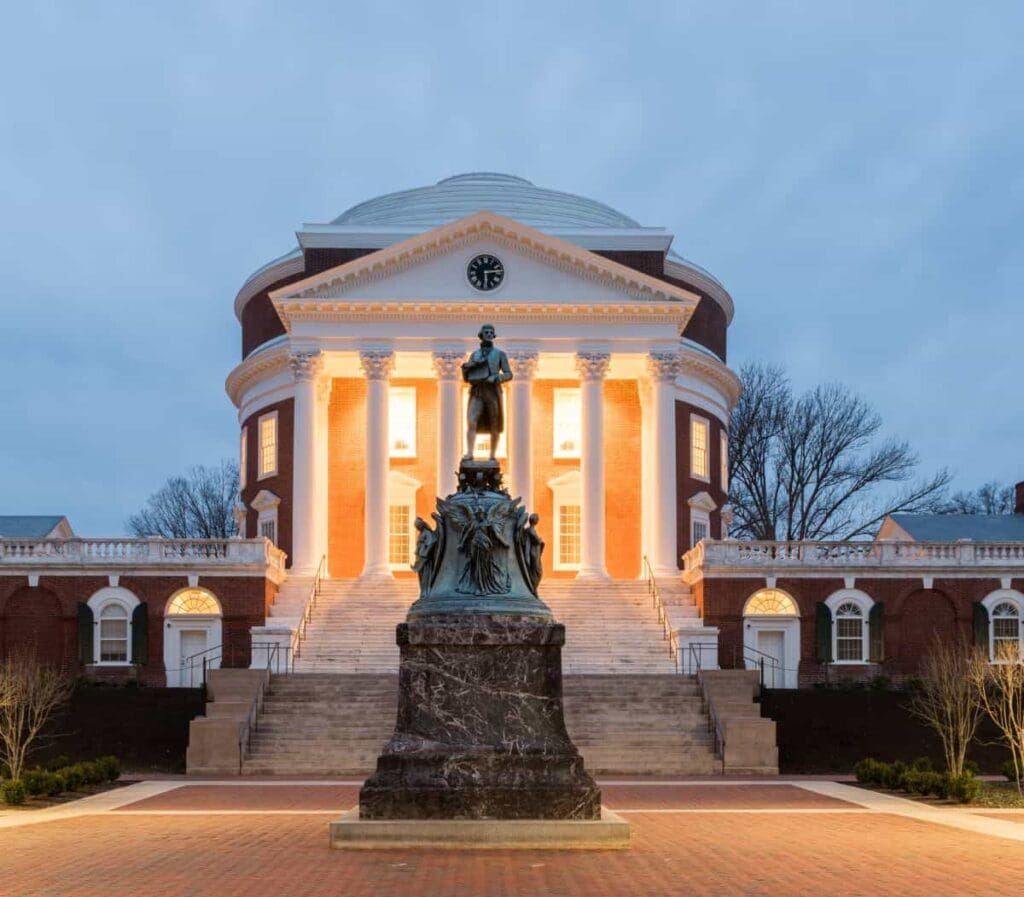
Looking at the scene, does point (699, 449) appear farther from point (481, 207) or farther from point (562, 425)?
point (481, 207)

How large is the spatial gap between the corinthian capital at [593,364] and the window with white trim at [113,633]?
18.3 m

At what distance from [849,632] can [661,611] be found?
5.97 metres

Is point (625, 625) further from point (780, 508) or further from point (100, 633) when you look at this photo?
point (780, 508)

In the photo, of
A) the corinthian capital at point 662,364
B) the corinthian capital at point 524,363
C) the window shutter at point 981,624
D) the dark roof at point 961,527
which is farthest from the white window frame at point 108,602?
the dark roof at point 961,527

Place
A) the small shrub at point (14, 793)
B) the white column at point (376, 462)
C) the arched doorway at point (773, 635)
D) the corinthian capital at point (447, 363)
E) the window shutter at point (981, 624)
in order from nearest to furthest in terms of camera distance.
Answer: the small shrub at point (14, 793)
the arched doorway at point (773, 635)
the window shutter at point (981, 624)
the white column at point (376, 462)
the corinthian capital at point (447, 363)

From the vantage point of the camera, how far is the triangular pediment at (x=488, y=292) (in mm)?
56188

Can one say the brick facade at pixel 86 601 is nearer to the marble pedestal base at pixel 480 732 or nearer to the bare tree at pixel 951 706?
the bare tree at pixel 951 706

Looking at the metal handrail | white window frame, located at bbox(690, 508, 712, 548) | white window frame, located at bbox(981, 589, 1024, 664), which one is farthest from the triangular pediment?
white window frame, located at bbox(981, 589, 1024, 664)

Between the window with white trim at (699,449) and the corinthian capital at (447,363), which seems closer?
the corinthian capital at (447,363)

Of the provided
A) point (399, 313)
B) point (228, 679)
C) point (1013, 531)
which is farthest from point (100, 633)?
point (1013, 531)

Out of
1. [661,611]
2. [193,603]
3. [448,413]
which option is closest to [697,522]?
[448,413]

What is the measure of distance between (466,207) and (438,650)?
48.1 metres

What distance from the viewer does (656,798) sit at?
1156 inches

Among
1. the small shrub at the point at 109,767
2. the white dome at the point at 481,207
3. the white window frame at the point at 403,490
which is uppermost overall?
the white dome at the point at 481,207
